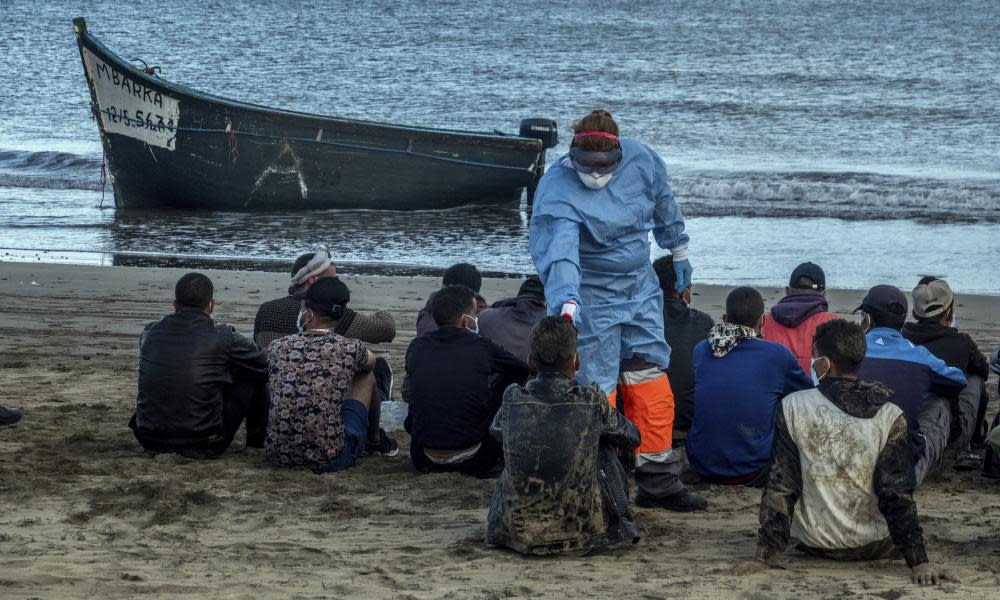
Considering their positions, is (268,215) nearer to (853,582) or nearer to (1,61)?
(853,582)

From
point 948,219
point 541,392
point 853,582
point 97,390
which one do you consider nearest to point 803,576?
point 853,582

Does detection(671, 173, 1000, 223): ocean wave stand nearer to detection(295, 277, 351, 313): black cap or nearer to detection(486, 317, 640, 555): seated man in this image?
detection(295, 277, 351, 313): black cap

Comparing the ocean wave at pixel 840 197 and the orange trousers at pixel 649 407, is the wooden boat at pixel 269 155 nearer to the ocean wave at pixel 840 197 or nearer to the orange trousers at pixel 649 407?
the ocean wave at pixel 840 197

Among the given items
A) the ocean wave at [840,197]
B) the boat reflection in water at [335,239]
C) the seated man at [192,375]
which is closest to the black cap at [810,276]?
the seated man at [192,375]

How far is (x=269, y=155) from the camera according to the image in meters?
15.6

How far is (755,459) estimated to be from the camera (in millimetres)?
5051

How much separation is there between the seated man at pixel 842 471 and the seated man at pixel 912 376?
104cm

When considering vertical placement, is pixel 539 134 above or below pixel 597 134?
above

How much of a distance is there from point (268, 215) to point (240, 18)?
49.2 meters

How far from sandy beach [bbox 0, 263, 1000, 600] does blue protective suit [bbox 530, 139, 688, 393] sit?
0.65 m

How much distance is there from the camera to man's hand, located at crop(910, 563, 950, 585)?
12.0 feet

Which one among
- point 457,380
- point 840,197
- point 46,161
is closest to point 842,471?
point 457,380

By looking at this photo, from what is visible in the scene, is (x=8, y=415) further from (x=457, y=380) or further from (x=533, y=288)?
(x=533, y=288)

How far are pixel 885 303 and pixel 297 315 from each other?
2.73 metres
